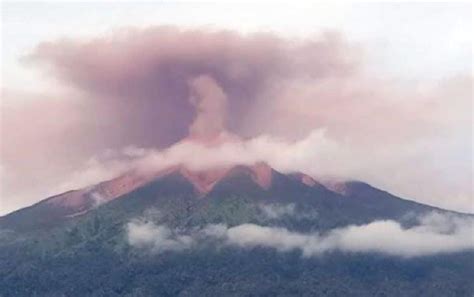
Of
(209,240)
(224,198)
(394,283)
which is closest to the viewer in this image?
(394,283)

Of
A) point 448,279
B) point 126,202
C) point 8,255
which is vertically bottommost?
point 448,279

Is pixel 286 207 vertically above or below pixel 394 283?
above

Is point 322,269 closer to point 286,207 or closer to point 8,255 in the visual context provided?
point 286,207

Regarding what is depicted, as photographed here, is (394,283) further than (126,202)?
No

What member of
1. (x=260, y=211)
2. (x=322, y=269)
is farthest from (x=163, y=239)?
(x=322, y=269)

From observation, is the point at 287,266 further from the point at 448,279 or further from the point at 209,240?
the point at 448,279

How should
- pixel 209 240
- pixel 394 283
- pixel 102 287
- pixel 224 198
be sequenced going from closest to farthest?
pixel 102 287 < pixel 394 283 < pixel 209 240 < pixel 224 198
